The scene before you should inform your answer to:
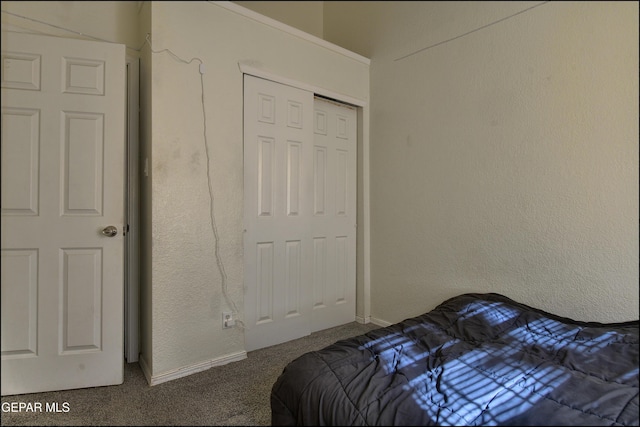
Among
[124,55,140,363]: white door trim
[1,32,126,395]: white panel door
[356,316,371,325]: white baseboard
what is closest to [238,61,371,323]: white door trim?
[356,316,371,325]: white baseboard

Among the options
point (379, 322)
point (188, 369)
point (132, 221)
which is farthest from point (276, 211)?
point (379, 322)

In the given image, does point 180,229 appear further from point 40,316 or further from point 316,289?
point 316,289

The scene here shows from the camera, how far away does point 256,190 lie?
78.1 inches

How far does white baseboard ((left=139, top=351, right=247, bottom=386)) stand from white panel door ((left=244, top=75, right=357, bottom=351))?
5.2 inches

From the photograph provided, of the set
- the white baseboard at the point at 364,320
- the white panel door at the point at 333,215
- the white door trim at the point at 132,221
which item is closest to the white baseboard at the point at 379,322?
the white baseboard at the point at 364,320

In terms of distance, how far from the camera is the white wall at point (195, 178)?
1.61 metres

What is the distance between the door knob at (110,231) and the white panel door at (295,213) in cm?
67

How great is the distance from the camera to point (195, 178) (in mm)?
1699

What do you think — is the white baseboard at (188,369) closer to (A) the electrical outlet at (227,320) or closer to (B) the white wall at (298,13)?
(A) the electrical outlet at (227,320)

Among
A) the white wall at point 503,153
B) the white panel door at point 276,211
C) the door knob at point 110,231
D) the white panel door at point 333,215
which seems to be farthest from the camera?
the white panel door at point 333,215

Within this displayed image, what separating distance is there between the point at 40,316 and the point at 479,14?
2.44 metres

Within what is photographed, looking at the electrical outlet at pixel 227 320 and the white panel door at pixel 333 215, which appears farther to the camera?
the white panel door at pixel 333 215

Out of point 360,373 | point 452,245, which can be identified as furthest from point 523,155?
point 360,373

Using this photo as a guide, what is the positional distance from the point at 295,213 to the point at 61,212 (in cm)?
122
